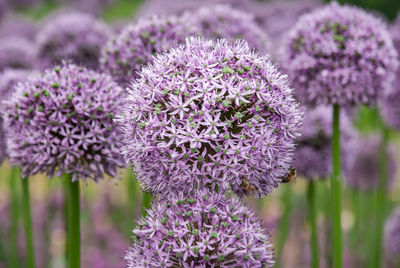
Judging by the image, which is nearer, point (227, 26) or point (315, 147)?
point (227, 26)

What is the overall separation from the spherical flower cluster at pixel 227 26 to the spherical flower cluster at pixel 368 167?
2.87 metres

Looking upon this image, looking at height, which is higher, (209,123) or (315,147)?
(315,147)

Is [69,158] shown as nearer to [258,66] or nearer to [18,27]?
[258,66]

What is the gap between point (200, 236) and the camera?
7.23 ft

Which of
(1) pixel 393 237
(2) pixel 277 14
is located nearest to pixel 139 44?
(1) pixel 393 237

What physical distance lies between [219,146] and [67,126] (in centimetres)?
111

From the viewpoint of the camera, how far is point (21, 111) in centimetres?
306

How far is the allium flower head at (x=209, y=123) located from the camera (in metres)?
2.31

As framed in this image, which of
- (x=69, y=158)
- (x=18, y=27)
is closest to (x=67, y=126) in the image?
(x=69, y=158)

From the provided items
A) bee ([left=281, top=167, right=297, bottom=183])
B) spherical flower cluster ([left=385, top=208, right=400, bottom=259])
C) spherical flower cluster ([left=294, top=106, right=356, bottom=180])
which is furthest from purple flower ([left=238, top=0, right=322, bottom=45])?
bee ([left=281, top=167, right=297, bottom=183])

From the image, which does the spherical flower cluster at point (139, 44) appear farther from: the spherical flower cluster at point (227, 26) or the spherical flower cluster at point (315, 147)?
the spherical flower cluster at point (315, 147)

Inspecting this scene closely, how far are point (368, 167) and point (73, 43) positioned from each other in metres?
4.08

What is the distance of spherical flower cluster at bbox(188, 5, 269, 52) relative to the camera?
4035 millimetres

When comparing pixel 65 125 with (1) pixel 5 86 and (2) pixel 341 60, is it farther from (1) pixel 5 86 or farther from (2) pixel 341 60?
(2) pixel 341 60
